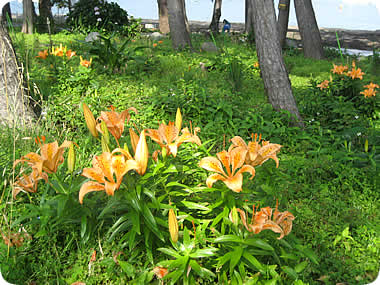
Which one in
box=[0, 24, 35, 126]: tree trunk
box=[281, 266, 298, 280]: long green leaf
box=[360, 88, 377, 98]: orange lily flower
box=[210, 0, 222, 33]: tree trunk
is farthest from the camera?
box=[210, 0, 222, 33]: tree trunk

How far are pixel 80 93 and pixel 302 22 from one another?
6.65m

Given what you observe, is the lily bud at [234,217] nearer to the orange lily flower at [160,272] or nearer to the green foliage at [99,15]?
A: the orange lily flower at [160,272]

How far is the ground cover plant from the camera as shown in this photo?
1.59 m

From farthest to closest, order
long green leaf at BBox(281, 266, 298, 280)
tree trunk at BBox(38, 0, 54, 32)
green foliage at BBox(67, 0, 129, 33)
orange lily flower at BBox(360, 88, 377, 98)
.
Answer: tree trunk at BBox(38, 0, 54, 32), green foliage at BBox(67, 0, 129, 33), orange lily flower at BBox(360, 88, 377, 98), long green leaf at BBox(281, 266, 298, 280)

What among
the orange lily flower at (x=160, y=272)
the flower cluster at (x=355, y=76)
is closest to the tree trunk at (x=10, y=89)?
the orange lily flower at (x=160, y=272)

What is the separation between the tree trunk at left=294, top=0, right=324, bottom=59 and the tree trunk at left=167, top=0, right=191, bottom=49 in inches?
129

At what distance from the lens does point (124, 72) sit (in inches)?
188

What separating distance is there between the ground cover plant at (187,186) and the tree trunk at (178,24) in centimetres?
239

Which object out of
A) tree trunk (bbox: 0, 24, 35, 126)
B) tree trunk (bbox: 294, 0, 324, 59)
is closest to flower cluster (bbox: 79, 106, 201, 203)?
tree trunk (bbox: 0, 24, 35, 126)

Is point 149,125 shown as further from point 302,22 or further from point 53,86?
point 302,22

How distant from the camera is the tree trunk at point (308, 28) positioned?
7.90 meters

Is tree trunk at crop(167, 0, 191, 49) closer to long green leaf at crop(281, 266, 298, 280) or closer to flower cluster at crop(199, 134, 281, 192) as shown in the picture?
flower cluster at crop(199, 134, 281, 192)

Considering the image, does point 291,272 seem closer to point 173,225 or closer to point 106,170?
point 173,225

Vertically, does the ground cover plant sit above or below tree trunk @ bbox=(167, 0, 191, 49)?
below
